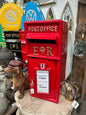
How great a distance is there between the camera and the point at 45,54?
0.89 metres

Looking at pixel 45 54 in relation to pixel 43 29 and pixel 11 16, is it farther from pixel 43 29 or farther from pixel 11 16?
pixel 11 16

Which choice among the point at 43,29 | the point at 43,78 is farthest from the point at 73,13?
the point at 43,78

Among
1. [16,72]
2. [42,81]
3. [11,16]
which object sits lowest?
[42,81]

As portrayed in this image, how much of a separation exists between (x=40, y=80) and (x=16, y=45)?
1.05 m

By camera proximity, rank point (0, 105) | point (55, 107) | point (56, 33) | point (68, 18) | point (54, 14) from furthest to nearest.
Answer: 1. point (54, 14)
2. point (68, 18)
3. point (0, 105)
4. point (55, 107)
5. point (56, 33)

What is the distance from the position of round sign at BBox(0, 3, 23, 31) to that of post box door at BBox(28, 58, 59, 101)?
0.99 m

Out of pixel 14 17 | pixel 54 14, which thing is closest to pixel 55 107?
pixel 54 14

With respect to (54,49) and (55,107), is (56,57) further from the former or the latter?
(55,107)

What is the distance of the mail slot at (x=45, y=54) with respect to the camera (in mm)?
793

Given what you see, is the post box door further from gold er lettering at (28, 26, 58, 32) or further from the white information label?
gold er lettering at (28, 26, 58, 32)

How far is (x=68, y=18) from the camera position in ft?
4.58

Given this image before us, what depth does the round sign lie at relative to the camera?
1.51 meters

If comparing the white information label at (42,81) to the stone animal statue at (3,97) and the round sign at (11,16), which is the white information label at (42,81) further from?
the round sign at (11,16)

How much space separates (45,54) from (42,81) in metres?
0.32
